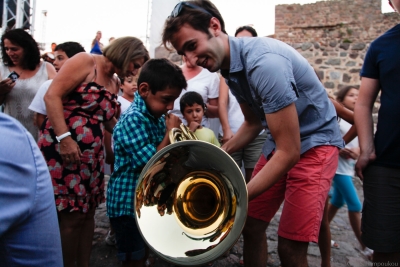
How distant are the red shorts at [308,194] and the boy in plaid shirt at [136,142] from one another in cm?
82

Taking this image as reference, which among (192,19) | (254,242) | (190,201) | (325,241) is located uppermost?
(192,19)

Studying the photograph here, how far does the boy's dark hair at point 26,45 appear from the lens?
3318 millimetres

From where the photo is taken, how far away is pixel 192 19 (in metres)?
1.90

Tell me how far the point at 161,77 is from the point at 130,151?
1.76 ft

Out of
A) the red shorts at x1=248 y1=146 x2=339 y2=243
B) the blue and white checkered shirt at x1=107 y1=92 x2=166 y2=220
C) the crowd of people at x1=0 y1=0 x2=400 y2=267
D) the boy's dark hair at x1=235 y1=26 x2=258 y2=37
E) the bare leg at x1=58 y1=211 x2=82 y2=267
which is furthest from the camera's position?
the boy's dark hair at x1=235 y1=26 x2=258 y2=37

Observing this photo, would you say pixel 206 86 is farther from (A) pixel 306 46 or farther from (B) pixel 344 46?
(B) pixel 344 46

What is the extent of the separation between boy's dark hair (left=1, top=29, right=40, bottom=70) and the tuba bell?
214 centimetres

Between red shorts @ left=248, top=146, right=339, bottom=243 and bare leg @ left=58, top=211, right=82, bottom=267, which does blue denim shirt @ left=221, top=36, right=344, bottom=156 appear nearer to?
red shorts @ left=248, top=146, right=339, bottom=243

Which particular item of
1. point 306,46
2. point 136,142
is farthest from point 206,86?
point 306,46

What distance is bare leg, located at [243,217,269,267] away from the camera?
2.29 m

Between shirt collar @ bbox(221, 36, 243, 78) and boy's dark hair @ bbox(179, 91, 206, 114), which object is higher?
shirt collar @ bbox(221, 36, 243, 78)

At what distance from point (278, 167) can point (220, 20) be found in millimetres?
986

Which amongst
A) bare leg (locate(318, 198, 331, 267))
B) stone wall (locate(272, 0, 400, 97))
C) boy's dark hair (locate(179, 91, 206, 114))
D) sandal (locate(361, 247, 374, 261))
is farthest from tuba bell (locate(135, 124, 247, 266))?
stone wall (locate(272, 0, 400, 97))

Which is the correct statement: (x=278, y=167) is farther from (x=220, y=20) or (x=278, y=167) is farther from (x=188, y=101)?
(x=188, y=101)
